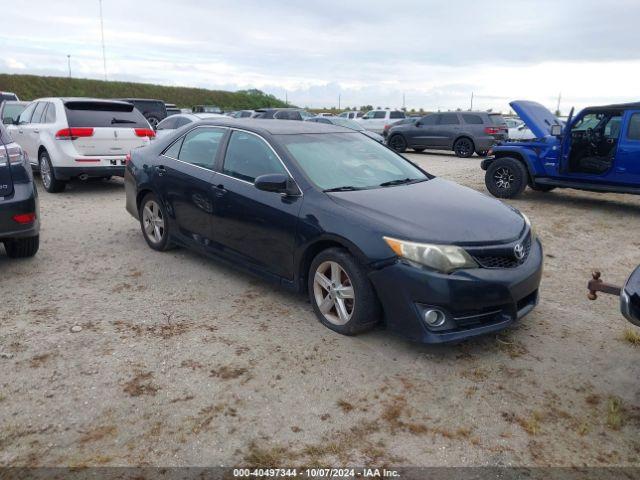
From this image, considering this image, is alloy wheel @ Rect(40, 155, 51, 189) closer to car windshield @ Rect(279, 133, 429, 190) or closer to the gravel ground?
the gravel ground

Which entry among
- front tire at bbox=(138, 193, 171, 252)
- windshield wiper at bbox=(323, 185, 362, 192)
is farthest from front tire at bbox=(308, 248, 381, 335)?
front tire at bbox=(138, 193, 171, 252)

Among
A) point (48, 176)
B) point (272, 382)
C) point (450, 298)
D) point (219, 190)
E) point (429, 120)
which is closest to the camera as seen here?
point (272, 382)

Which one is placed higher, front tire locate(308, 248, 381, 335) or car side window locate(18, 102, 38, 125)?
car side window locate(18, 102, 38, 125)

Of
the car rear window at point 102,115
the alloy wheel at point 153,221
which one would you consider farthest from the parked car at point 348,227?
the car rear window at point 102,115

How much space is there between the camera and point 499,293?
360cm

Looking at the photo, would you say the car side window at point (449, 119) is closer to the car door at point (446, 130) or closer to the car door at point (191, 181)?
the car door at point (446, 130)

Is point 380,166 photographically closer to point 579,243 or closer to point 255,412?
point 255,412

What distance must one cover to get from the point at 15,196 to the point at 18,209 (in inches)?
5.0

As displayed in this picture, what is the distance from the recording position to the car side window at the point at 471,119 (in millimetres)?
18656

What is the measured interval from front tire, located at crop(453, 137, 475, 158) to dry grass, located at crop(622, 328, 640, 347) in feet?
49.6

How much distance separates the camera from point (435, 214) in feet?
12.9

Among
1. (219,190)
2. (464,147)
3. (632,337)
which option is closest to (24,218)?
(219,190)

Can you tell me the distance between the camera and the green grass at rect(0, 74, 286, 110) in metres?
43.4

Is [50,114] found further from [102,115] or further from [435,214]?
[435,214]
